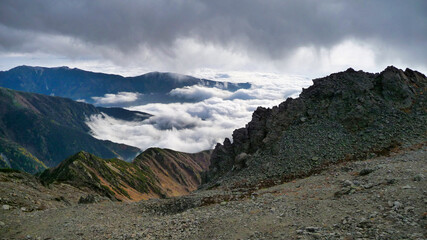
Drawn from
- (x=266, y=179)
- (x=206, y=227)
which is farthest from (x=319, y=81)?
(x=206, y=227)

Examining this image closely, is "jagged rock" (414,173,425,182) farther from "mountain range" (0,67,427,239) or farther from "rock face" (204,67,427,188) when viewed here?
"rock face" (204,67,427,188)

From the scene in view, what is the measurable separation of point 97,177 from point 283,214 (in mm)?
145250

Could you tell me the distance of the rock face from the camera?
120ft

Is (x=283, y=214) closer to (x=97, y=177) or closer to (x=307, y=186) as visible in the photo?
(x=307, y=186)

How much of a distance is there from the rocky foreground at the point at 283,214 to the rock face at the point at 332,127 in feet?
→ 15.0

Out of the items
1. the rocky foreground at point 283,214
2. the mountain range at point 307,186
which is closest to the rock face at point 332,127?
the mountain range at point 307,186

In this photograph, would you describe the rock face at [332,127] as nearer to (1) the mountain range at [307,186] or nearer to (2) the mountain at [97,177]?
(1) the mountain range at [307,186]

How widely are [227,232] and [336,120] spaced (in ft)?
108

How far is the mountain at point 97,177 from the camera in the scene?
100 meters

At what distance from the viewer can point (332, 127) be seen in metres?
41.5

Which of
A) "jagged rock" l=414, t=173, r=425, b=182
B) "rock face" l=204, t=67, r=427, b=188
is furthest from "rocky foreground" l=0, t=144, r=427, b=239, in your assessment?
"rock face" l=204, t=67, r=427, b=188

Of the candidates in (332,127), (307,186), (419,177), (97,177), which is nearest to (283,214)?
(307,186)

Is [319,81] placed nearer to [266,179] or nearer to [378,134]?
[378,134]

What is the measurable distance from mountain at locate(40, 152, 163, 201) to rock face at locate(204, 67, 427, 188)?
2591 inches
